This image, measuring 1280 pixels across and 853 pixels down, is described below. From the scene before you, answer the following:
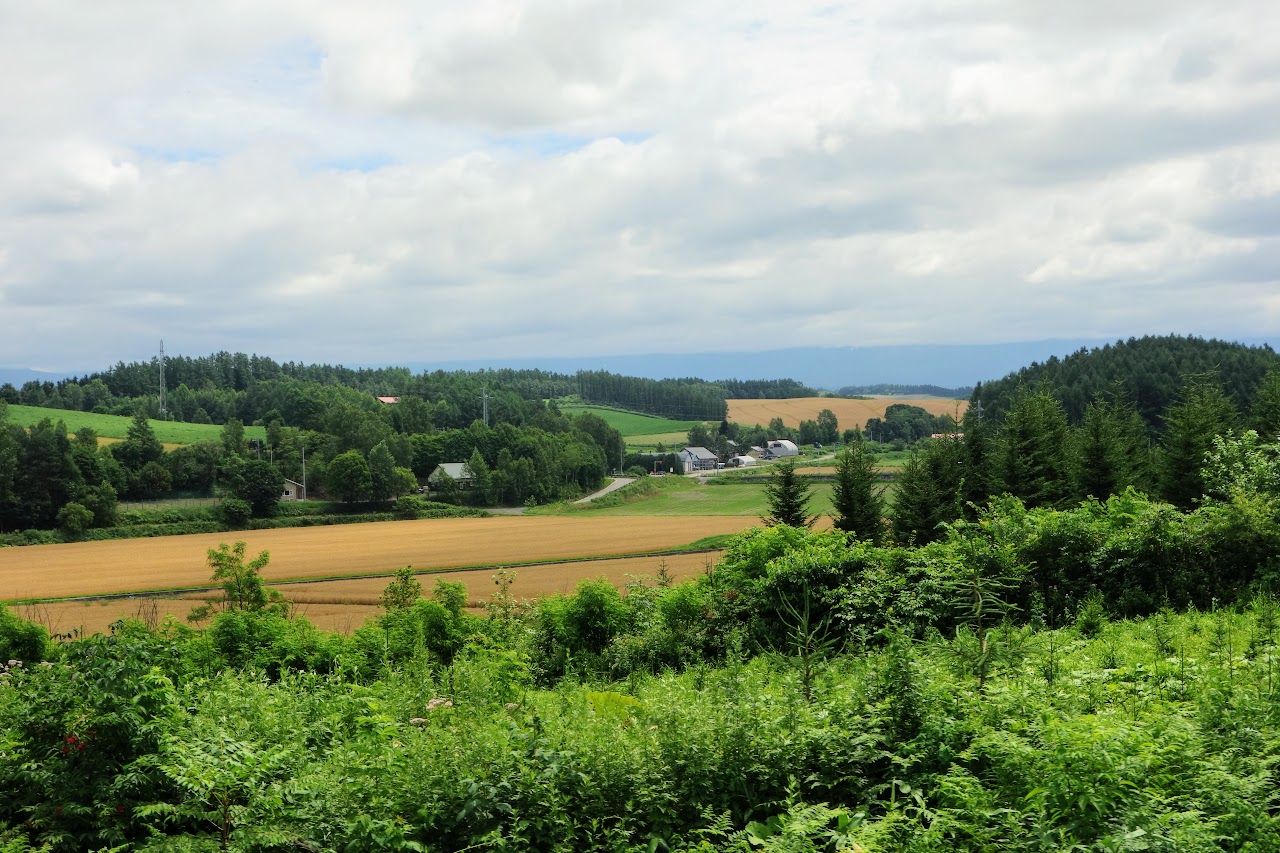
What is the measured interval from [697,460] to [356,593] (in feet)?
317

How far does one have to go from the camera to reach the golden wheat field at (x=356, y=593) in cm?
3406

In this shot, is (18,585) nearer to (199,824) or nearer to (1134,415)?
(199,824)

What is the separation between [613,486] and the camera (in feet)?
351

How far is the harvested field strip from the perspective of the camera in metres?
47.4

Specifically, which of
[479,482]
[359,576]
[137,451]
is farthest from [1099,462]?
[137,451]

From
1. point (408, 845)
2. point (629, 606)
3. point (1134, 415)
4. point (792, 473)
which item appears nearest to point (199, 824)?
point (408, 845)

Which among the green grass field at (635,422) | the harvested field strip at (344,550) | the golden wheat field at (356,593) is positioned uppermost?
the green grass field at (635,422)

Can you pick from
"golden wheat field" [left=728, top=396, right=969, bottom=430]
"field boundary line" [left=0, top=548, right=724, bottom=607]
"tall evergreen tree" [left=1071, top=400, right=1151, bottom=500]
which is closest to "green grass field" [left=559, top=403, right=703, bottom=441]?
"golden wheat field" [left=728, top=396, right=969, bottom=430]

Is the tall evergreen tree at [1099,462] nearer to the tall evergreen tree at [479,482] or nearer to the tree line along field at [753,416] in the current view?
the tall evergreen tree at [479,482]

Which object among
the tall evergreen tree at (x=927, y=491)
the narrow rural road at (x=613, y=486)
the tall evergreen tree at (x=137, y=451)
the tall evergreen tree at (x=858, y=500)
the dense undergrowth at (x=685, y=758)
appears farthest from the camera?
the narrow rural road at (x=613, y=486)

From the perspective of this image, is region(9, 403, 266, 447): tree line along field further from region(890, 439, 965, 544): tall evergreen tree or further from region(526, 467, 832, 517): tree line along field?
region(890, 439, 965, 544): tall evergreen tree

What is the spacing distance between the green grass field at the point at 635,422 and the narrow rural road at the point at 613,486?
141 ft

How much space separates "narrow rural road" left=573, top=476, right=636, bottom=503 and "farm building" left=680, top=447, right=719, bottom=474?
16901 mm

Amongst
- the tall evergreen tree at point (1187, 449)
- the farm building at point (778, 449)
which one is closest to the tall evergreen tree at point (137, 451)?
the tall evergreen tree at point (1187, 449)
